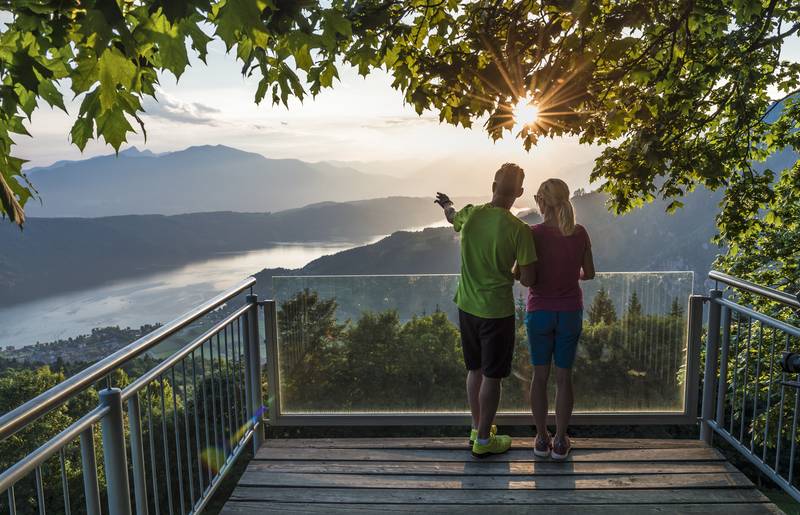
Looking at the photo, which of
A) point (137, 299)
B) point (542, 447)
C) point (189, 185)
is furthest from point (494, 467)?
point (189, 185)

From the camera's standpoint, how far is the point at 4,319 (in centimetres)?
7925

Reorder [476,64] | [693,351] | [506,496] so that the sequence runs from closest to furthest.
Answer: [506,496] < [693,351] < [476,64]

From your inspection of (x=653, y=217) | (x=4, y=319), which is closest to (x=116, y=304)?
(x=4, y=319)

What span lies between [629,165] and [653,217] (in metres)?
84.4

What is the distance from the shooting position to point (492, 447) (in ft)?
12.3

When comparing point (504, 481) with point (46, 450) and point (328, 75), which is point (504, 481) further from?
point (328, 75)

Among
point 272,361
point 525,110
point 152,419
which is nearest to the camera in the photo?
point 152,419

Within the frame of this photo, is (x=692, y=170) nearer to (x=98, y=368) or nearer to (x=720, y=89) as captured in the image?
(x=720, y=89)

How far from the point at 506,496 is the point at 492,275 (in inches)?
48.6

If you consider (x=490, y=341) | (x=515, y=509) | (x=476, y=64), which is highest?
(x=476, y=64)

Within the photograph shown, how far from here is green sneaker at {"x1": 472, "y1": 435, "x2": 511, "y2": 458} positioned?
3.71 metres

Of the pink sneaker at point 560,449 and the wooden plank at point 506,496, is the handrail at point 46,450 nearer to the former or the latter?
the wooden plank at point 506,496

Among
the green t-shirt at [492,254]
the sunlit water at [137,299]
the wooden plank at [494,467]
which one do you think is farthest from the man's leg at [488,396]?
the sunlit water at [137,299]

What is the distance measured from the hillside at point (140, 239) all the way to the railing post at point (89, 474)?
7416 centimetres
